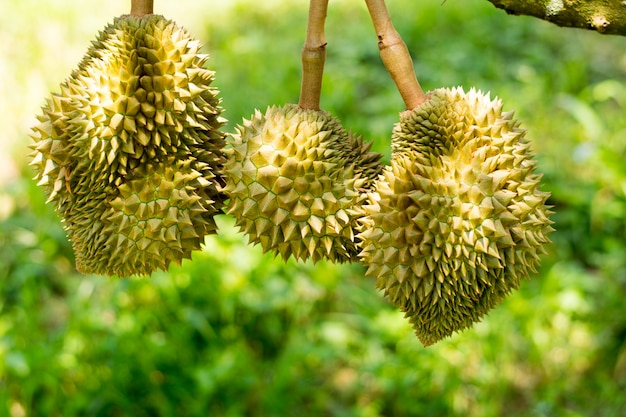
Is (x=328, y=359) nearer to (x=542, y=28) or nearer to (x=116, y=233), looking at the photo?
(x=116, y=233)

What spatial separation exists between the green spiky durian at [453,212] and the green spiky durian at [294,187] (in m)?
0.07

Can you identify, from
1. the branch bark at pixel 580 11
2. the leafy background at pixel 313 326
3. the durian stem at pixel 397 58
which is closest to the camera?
the branch bark at pixel 580 11

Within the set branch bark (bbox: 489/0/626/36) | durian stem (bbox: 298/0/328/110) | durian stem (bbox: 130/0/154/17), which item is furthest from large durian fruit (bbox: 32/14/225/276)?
branch bark (bbox: 489/0/626/36)

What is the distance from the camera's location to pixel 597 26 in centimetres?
158

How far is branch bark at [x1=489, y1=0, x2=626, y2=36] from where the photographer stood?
61.3 inches

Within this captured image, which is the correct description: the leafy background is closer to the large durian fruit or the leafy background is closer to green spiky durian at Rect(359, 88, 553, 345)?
the large durian fruit

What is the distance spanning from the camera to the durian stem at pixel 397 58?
167 cm

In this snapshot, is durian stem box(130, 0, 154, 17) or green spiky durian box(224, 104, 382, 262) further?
durian stem box(130, 0, 154, 17)

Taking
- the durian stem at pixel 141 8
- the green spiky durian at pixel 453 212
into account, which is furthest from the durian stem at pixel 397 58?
the durian stem at pixel 141 8

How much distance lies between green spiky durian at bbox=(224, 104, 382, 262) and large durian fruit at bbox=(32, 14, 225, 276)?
3.8 inches

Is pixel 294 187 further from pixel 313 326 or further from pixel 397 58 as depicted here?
pixel 313 326

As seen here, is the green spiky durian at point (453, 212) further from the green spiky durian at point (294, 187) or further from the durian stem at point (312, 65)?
the durian stem at point (312, 65)

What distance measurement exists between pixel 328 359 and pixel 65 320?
66.0 inches

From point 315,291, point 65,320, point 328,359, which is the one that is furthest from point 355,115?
point 65,320
